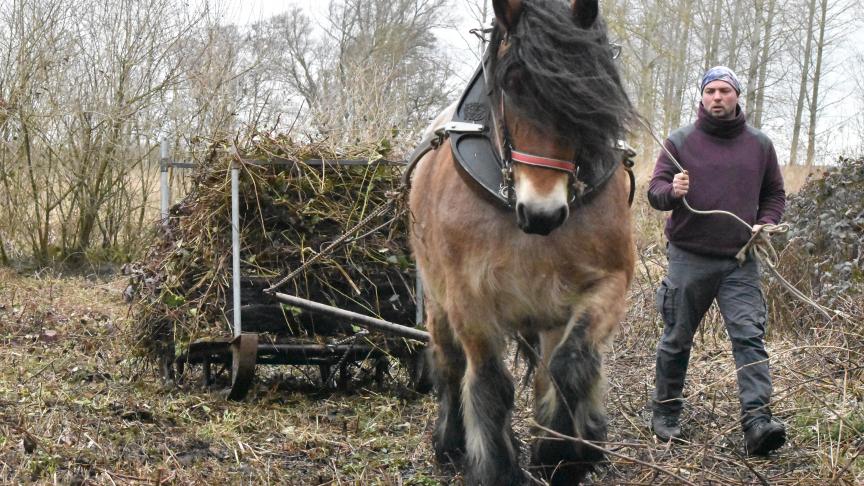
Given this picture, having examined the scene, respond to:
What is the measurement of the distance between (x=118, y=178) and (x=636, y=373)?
314 inches

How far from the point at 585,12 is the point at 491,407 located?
4.93 feet

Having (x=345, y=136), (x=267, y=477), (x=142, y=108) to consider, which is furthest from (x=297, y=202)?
(x=142, y=108)

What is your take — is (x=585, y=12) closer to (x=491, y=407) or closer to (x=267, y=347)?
(x=491, y=407)

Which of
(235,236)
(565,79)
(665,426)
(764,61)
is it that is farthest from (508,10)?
(764,61)

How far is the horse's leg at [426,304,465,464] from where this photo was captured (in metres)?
4.59

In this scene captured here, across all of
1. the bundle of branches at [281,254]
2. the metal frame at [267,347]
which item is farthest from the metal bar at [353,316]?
the bundle of branches at [281,254]

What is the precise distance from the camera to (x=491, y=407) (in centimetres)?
371

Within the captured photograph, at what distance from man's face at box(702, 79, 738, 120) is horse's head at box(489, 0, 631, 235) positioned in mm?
1267

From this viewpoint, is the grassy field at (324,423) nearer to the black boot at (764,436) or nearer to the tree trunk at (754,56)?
the black boot at (764,436)

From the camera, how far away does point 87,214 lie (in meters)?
12.0

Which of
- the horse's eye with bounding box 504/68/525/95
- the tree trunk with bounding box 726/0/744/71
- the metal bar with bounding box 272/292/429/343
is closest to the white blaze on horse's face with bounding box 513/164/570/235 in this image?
the horse's eye with bounding box 504/68/525/95

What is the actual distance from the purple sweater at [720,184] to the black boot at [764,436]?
83 cm

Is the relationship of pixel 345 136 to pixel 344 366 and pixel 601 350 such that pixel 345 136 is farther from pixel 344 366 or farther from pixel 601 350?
pixel 601 350

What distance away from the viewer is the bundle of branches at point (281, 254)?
576cm
